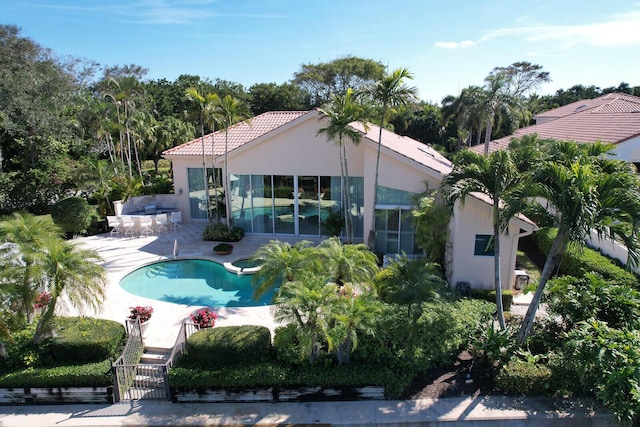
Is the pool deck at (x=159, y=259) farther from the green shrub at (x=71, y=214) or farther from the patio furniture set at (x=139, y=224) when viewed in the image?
the green shrub at (x=71, y=214)

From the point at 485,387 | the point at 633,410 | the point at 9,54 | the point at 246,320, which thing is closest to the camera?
the point at 633,410

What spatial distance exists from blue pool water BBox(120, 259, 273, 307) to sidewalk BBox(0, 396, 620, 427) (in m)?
5.70

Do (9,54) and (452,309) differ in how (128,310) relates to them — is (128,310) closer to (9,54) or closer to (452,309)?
(452,309)

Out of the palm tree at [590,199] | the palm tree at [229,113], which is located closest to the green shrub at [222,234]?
the palm tree at [229,113]

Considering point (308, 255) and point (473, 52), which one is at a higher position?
point (473, 52)

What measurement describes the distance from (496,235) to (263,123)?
58.5 ft

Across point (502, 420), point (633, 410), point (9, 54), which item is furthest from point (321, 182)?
point (9, 54)

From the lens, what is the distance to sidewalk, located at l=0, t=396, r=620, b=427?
952cm

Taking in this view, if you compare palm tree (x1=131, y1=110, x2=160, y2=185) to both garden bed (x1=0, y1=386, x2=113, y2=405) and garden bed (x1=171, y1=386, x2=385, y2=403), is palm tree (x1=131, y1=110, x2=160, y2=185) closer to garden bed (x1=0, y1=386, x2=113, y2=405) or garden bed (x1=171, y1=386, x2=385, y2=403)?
garden bed (x1=0, y1=386, x2=113, y2=405)

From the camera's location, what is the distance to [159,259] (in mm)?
19719

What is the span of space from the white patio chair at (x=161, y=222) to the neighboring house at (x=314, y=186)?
77.3 inches

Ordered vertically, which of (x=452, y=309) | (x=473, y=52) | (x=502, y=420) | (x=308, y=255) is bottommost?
(x=502, y=420)

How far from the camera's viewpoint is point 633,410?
8.71 metres

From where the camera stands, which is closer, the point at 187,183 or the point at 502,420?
the point at 502,420
